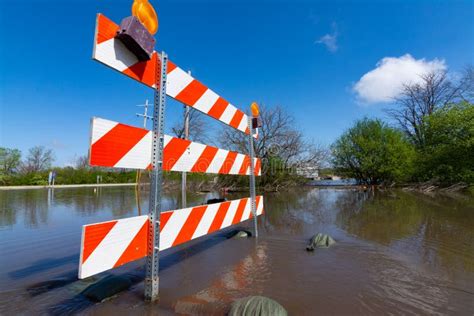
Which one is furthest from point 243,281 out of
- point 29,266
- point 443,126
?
point 443,126

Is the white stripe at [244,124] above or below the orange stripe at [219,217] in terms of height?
above

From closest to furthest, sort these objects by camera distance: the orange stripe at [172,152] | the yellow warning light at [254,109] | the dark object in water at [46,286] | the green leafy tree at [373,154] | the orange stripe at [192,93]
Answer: the orange stripe at [172,152] → the dark object in water at [46,286] → the orange stripe at [192,93] → the yellow warning light at [254,109] → the green leafy tree at [373,154]

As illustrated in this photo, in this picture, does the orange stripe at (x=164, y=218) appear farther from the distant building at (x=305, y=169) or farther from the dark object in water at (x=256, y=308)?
the distant building at (x=305, y=169)

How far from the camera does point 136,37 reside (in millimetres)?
1937

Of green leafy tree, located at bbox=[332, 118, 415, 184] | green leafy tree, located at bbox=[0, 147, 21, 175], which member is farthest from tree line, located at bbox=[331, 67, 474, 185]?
green leafy tree, located at bbox=[0, 147, 21, 175]

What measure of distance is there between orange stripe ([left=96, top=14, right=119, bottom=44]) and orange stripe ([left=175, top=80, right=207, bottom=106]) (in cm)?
85

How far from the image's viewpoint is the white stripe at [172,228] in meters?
2.37

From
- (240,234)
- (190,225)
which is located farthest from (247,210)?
(190,225)

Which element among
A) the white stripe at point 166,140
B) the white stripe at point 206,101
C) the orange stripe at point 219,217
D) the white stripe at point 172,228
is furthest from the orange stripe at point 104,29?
the orange stripe at point 219,217

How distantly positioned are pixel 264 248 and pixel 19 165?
162 ft

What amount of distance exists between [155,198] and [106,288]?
1040 mm

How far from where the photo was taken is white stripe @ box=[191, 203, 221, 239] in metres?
2.92

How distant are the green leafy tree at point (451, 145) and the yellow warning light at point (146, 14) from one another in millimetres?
23587

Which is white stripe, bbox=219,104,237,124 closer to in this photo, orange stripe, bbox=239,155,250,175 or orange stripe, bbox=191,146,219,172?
orange stripe, bbox=191,146,219,172
